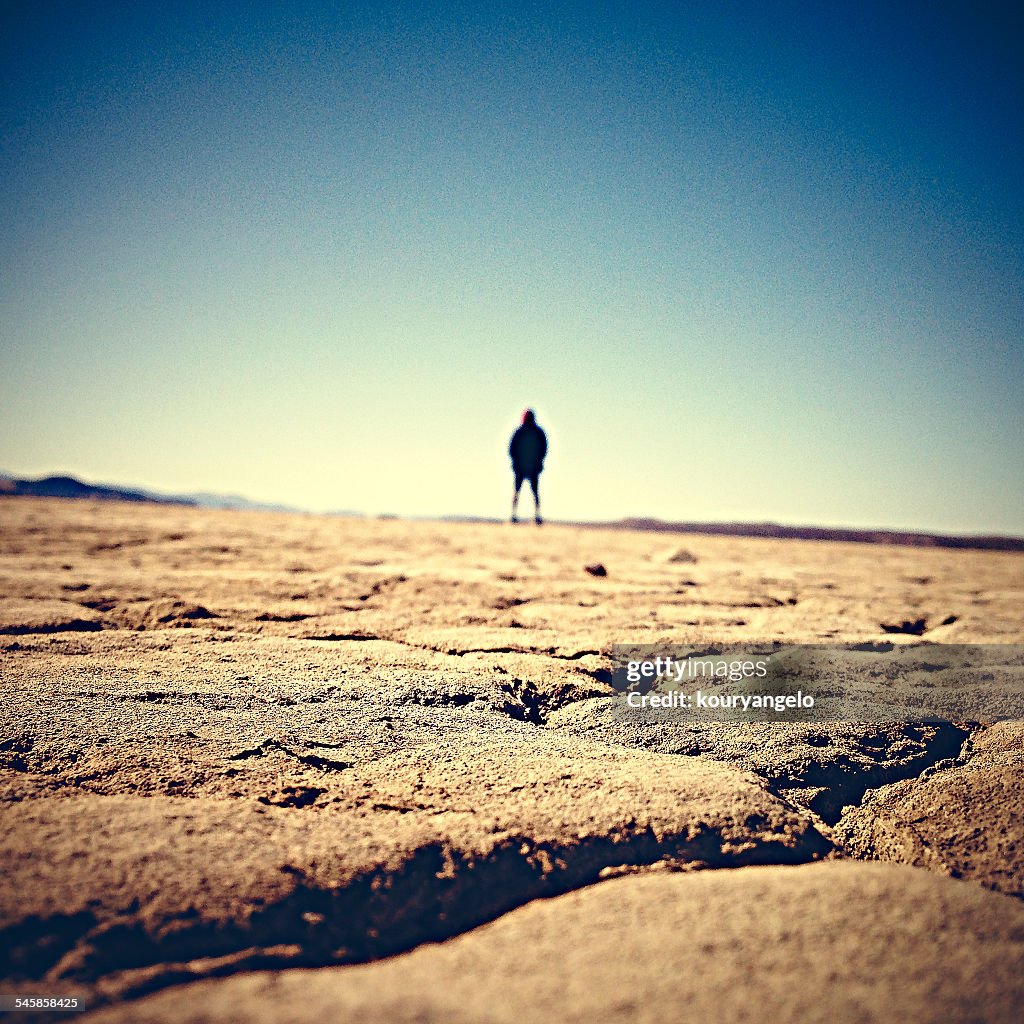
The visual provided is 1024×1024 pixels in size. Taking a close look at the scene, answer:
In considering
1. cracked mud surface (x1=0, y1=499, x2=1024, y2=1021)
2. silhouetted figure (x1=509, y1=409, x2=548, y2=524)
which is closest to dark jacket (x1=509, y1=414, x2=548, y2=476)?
silhouetted figure (x1=509, y1=409, x2=548, y2=524)

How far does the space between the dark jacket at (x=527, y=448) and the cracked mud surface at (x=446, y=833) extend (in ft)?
15.1

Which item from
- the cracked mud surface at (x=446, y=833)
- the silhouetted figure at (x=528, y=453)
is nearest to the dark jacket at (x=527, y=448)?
the silhouetted figure at (x=528, y=453)

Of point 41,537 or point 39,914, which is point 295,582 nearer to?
point 39,914

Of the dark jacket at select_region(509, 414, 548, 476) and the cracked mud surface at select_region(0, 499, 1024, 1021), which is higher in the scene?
the dark jacket at select_region(509, 414, 548, 476)

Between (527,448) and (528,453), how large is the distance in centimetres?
5

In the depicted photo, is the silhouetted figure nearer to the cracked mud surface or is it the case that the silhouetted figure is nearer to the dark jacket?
the dark jacket

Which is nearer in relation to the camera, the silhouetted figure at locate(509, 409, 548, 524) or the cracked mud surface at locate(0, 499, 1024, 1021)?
the cracked mud surface at locate(0, 499, 1024, 1021)

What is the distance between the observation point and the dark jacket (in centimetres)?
633

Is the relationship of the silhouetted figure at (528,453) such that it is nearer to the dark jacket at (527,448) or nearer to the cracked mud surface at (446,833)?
the dark jacket at (527,448)

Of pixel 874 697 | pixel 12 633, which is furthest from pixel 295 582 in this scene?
pixel 874 697

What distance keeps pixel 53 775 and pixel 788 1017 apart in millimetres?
1041

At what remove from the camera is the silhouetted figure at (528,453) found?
6.32 meters

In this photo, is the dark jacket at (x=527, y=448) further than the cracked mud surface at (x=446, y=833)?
Yes

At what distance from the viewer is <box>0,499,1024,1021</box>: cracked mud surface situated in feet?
1.98
